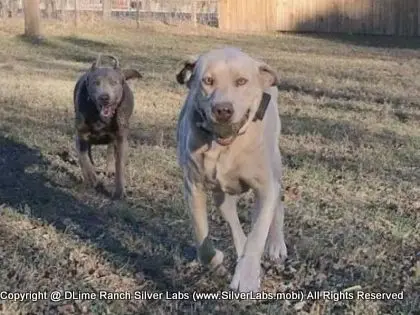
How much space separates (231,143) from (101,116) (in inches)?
130

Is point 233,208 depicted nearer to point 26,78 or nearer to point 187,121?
point 187,121

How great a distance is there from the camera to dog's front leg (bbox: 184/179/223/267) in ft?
15.4

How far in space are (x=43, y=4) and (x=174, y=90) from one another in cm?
1945

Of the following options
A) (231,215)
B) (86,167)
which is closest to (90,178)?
(86,167)

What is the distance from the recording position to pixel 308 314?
426 centimetres

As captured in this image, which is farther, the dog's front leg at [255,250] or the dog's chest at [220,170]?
the dog's chest at [220,170]

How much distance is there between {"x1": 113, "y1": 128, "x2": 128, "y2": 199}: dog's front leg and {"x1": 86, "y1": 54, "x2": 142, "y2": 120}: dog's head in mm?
201

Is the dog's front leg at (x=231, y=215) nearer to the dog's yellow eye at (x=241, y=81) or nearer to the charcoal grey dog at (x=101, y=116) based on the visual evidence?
the dog's yellow eye at (x=241, y=81)

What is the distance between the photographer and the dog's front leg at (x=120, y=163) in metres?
7.17

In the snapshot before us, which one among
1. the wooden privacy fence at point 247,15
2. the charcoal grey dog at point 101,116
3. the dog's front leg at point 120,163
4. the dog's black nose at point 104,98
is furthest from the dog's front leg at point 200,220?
the wooden privacy fence at point 247,15

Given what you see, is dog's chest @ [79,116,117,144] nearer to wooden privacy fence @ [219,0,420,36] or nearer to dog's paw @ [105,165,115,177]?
dog's paw @ [105,165,115,177]

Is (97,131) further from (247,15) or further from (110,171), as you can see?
(247,15)

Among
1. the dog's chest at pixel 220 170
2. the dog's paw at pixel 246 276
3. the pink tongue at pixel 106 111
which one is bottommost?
the dog's paw at pixel 246 276

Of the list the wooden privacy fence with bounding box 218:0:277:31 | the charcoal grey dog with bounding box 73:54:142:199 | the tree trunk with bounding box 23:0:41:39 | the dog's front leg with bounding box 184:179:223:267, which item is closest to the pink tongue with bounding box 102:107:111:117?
the charcoal grey dog with bounding box 73:54:142:199
